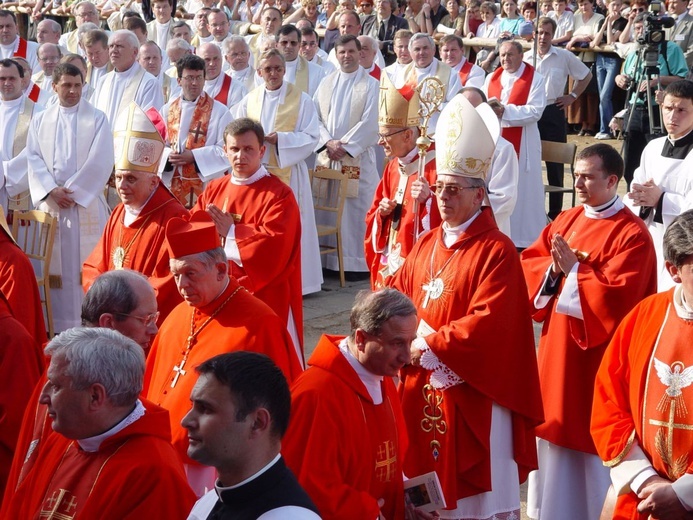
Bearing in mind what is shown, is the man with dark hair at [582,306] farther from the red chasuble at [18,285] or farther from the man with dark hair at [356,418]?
the red chasuble at [18,285]

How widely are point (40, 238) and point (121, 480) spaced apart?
5.21 meters

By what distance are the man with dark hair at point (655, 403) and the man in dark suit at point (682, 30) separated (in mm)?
10893

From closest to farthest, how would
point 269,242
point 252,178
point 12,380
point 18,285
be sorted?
point 12,380 → point 18,285 → point 269,242 → point 252,178

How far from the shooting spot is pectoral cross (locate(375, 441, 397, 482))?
12.8 feet

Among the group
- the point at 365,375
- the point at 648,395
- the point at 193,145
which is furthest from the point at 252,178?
the point at 648,395

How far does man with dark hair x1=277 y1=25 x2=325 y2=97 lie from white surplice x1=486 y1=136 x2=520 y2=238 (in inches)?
140

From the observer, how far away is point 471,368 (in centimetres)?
473

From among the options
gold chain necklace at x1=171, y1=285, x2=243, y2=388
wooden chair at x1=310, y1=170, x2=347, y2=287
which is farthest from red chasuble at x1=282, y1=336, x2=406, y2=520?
wooden chair at x1=310, y1=170, x2=347, y2=287

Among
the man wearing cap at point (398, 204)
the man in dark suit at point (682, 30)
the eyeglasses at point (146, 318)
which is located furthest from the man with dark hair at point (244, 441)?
the man in dark suit at point (682, 30)

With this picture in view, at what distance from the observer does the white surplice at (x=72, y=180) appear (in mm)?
8516

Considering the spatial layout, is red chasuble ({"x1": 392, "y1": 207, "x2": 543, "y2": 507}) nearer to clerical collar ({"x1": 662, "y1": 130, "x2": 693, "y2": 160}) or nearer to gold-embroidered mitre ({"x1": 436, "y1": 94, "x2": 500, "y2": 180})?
gold-embroidered mitre ({"x1": 436, "y1": 94, "x2": 500, "y2": 180})

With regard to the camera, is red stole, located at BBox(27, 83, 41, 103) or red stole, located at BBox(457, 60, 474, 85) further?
red stole, located at BBox(457, 60, 474, 85)

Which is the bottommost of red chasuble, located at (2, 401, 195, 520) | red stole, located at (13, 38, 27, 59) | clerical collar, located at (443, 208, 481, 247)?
red chasuble, located at (2, 401, 195, 520)

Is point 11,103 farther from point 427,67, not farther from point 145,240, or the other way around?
point 427,67
